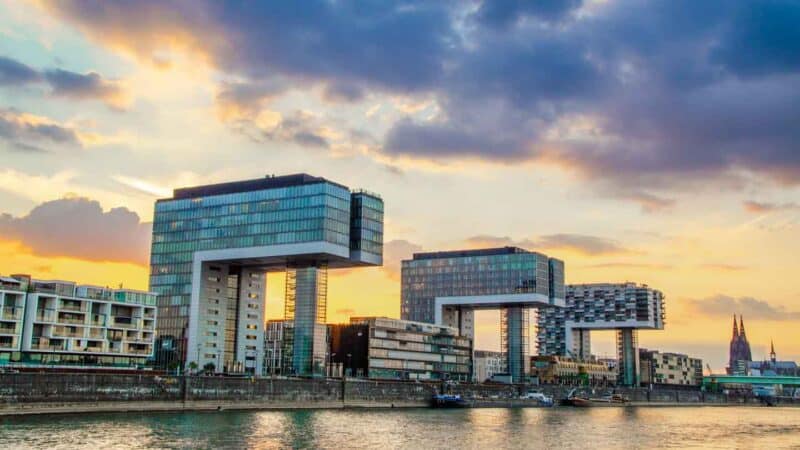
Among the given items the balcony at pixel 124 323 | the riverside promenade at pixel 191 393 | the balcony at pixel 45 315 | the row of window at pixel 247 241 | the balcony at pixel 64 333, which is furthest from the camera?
the row of window at pixel 247 241

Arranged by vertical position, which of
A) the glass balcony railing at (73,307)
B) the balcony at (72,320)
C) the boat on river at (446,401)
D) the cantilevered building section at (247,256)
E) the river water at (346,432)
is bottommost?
the river water at (346,432)

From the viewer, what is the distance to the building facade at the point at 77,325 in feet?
429

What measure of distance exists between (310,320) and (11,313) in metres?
53.2

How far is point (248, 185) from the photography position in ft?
568

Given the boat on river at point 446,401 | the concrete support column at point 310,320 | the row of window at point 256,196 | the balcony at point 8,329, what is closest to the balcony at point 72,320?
the balcony at point 8,329

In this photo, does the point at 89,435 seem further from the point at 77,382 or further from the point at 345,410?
the point at 345,410

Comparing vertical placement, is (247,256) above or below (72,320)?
above

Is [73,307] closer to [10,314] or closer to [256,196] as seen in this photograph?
[10,314]

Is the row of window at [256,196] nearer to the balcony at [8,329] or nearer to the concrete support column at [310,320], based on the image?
the concrete support column at [310,320]

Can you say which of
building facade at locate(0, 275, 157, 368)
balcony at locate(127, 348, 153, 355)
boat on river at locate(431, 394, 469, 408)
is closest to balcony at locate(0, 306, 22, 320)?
building facade at locate(0, 275, 157, 368)

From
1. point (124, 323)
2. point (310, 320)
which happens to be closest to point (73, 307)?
point (124, 323)

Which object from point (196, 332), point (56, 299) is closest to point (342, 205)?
point (196, 332)

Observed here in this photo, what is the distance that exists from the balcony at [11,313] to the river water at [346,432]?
125ft

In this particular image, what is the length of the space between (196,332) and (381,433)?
85564 millimetres
